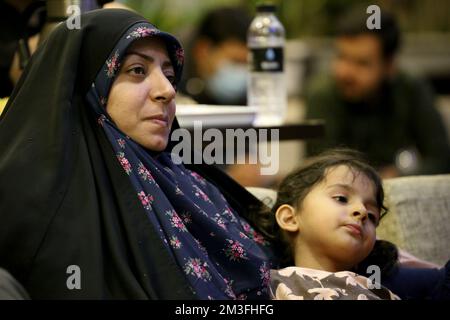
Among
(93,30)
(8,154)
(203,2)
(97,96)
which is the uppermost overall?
(203,2)

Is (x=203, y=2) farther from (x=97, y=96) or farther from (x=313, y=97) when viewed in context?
(x=97, y=96)

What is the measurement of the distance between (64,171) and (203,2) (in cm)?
442

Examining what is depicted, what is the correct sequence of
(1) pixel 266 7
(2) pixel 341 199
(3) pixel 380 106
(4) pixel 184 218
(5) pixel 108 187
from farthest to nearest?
(3) pixel 380 106 → (1) pixel 266 7 → (2) pixel 341 199 → (4) pixel 184 218 → (5) pixel 108 187

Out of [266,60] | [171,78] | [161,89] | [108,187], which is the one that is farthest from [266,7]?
[108,187]

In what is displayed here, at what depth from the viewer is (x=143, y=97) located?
1751 millimetres

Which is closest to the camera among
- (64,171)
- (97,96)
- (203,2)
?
(64,171)

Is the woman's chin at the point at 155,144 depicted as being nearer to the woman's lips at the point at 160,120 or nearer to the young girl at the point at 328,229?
the woman's lips at the point at 160,120

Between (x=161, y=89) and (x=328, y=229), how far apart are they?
0.46m

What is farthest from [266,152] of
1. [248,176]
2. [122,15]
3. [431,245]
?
[122,15]

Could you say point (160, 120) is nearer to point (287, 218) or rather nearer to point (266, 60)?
point (287, 218)

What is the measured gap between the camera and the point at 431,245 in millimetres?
2393

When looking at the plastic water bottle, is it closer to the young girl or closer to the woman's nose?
the young girl

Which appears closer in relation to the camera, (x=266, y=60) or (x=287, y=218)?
(x=287, y=218)

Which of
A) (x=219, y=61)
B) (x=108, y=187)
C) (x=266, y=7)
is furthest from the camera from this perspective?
(x=219, y=61)
